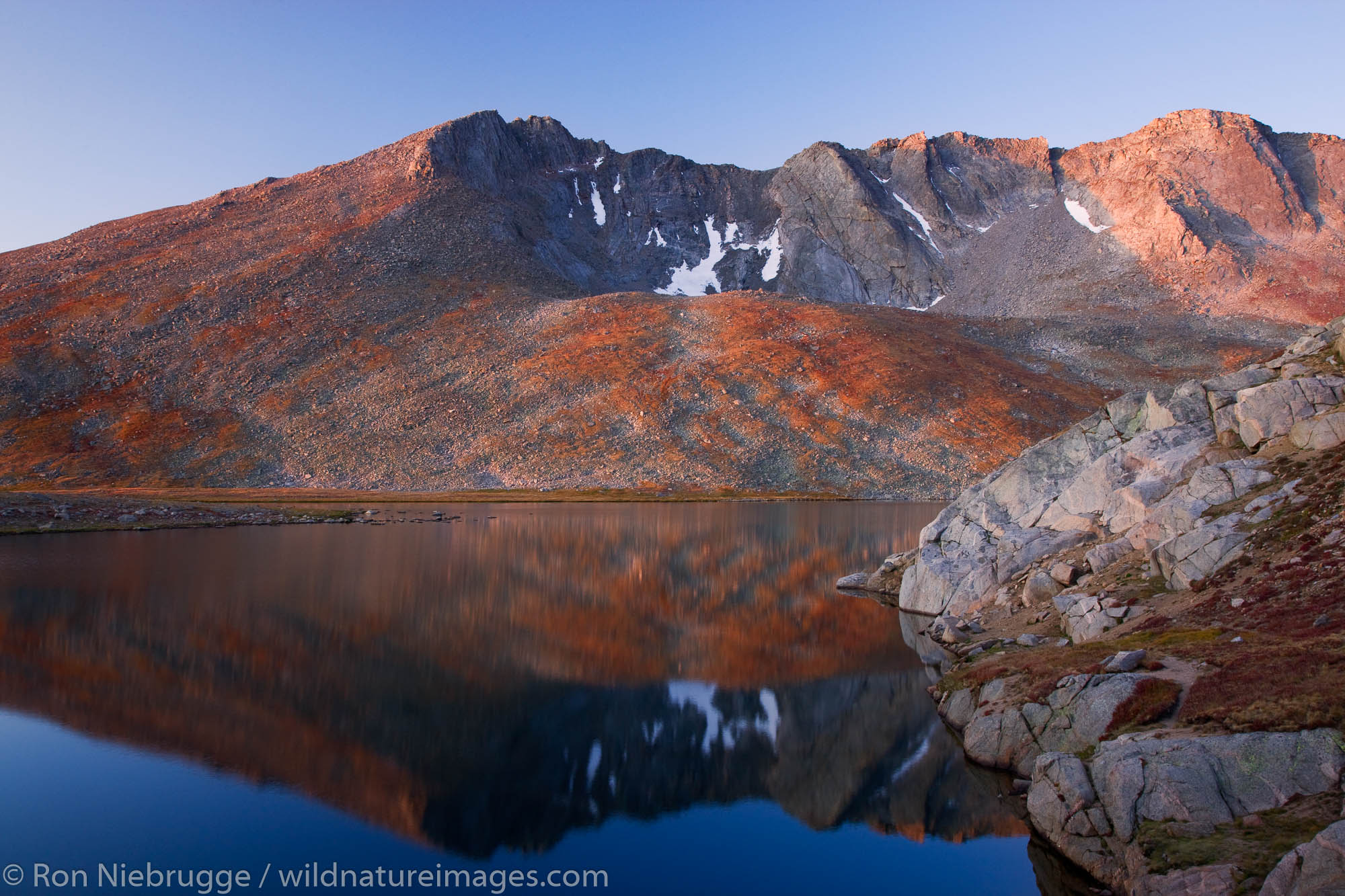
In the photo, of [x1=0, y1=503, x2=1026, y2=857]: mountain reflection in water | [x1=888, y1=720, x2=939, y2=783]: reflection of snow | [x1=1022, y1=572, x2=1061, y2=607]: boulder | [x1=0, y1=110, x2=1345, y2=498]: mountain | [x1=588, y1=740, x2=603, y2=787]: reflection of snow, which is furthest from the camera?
[x1=0, y1=110, x2=1345, y2=498]: mountain

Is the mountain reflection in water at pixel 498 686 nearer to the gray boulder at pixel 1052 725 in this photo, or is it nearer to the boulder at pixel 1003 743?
the boulder at pixel 1003 743

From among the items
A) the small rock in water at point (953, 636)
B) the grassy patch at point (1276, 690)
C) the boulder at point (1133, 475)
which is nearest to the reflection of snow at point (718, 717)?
the small rock in water at point (953, 636)

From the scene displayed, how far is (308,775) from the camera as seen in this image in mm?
17594

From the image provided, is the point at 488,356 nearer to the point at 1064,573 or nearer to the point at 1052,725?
the point at 1064,573

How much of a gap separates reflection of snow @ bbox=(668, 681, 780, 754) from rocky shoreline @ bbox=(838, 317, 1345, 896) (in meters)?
4.75

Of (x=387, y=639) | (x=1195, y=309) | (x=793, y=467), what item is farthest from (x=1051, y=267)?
(x=387, y=639)

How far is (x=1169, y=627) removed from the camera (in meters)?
20.6

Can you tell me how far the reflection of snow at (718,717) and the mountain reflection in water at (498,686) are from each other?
0.09 metres

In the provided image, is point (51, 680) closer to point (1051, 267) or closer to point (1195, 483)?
point (1195, 483)

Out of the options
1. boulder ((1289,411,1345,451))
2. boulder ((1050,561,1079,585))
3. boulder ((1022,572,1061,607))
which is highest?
boulder ((1289,411,1345,451))

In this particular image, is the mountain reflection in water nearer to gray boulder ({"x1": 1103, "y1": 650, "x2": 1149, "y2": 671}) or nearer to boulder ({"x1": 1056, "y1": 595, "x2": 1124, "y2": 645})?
gray boulder ({"x1": 1103, "y1": 650, "x2": 1149, "y2": 671})

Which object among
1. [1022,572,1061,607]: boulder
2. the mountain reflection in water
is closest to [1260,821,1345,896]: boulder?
the mountain reflection in water

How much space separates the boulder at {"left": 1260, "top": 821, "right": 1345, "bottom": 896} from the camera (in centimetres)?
954

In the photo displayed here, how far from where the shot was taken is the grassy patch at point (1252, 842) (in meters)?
11.1
